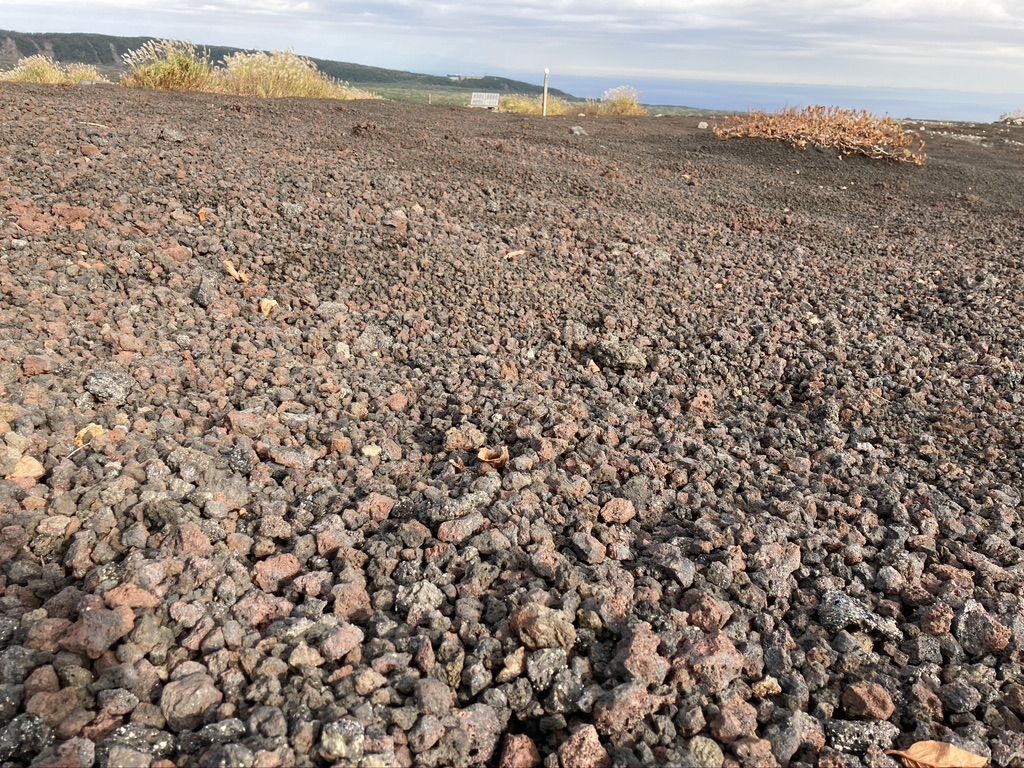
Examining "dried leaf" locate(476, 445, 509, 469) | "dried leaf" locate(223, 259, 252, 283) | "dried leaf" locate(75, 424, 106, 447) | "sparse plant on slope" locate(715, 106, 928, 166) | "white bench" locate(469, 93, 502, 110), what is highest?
"white bench" locate(469, 93, 502, 110)

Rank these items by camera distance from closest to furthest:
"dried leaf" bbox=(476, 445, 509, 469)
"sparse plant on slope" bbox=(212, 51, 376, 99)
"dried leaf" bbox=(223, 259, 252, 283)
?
1. "dried leaf" bbox=(476, 445, 509, 469)
2. "dried leaf" bbox=(223, 259, 252, 283)
3. "sparse plant on slope" bbox=(212, 51, 376, 99)

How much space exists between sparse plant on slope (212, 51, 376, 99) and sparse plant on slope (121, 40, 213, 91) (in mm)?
330

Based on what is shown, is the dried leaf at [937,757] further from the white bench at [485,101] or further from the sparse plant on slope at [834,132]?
the white bench at [485,101]

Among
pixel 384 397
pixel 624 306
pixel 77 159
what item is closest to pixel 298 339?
pixel 384 397

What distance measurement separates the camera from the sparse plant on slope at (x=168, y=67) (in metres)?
9.62

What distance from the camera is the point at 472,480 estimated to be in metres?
2.35

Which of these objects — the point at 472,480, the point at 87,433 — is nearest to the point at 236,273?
the point at 87,433

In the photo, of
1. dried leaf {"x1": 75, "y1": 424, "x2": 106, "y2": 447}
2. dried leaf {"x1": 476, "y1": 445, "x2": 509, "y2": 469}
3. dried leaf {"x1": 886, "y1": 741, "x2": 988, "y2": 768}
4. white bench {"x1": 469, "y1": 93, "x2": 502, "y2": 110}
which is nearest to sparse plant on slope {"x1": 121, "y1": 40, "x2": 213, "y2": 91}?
white bench {"x1": 469, "y1": 93, "x2": 502, "y2": 110}

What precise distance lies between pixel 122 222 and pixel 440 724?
3.44 metres

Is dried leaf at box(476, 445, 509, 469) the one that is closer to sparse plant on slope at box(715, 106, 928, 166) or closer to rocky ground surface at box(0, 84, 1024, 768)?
rocky ground surface at box(0, 84, 1024, 768)

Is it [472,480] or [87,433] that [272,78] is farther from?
[472,480]

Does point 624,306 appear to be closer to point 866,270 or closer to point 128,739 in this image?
point 866,270

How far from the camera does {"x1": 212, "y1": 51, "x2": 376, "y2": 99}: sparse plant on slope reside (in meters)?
10.8

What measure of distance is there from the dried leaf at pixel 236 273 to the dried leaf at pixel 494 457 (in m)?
1.85
